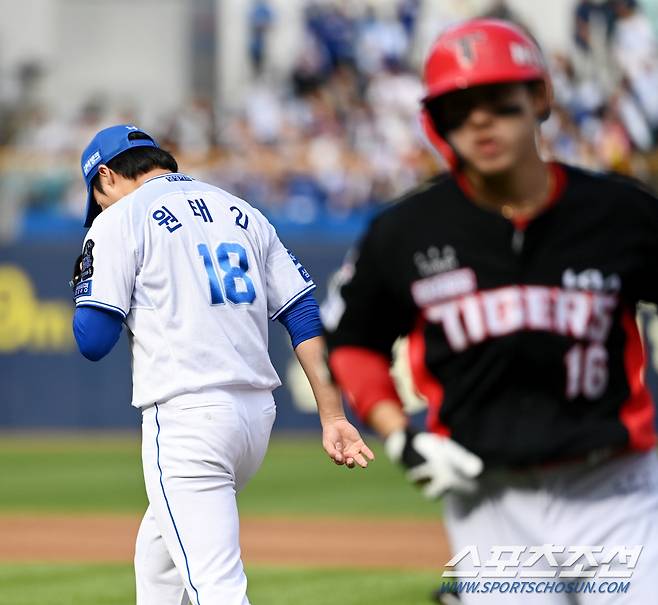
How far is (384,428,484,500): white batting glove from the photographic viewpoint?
10.8 feet

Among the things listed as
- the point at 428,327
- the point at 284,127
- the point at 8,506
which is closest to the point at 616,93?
the point at 284,127

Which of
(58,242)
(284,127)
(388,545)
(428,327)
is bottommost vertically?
(388,545)

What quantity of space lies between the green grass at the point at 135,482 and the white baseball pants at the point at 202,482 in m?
7.63

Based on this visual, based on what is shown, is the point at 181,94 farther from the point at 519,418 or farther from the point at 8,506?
the point at 519,418

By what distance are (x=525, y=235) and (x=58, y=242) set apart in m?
15.5

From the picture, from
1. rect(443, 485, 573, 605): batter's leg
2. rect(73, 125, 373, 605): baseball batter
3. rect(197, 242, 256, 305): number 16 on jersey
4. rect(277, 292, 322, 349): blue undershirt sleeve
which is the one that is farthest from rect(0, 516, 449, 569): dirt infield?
rect(443, 485, 573, 605): batter's leg

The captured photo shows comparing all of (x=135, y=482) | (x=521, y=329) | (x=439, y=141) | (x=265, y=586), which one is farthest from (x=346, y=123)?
(x=521, y=329)

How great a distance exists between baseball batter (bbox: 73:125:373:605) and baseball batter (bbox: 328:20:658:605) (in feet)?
3.75

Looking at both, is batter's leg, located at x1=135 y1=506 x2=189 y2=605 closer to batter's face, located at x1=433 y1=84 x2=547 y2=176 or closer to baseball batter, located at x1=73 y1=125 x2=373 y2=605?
baseball batter, located at x1=73 y1=125 x2=373 y2=605

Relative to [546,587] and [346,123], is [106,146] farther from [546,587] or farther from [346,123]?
[346,123]

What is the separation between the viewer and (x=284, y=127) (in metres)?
21.0

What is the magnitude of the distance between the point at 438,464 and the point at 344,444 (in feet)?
→ 4.97

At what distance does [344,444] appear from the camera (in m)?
4.80

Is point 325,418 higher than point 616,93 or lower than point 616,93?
lower
